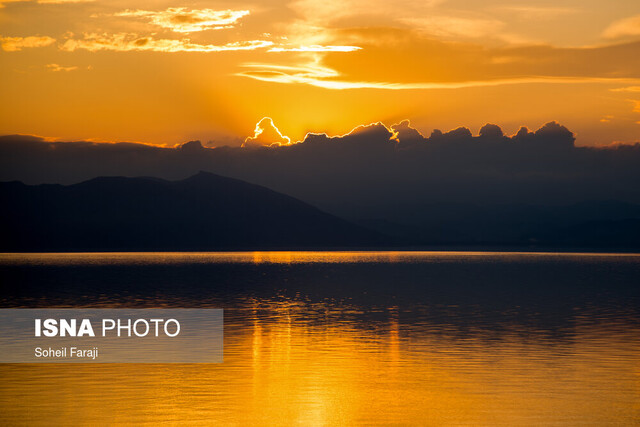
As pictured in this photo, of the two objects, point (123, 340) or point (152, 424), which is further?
point (123, 340)

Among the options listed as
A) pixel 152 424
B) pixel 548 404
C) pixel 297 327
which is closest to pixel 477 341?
pixel 297 327

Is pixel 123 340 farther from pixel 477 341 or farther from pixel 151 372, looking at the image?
pixel 477 341

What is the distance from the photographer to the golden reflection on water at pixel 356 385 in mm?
29547

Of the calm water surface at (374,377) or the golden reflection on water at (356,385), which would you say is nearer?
the golden reflection on water at (356,385)

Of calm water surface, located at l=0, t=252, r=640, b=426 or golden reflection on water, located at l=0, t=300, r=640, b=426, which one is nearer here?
golden reflection on water, located at l=0, t=300, r=640, b=426

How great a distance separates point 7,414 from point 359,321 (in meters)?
36.3

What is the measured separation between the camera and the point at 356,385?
35000 mm

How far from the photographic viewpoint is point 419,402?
1256 inches

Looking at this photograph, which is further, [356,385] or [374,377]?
[374,377]

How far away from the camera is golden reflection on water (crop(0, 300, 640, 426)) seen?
29.5 m

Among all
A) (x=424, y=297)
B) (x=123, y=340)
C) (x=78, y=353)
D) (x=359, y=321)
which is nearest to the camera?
(x=78, y=353)

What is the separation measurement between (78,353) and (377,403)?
19.8m

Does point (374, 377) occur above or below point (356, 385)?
below

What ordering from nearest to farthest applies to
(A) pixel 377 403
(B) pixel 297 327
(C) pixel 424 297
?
(A) pixel 377 403, (B) pixel 297 327, (C) pixel 424 297
